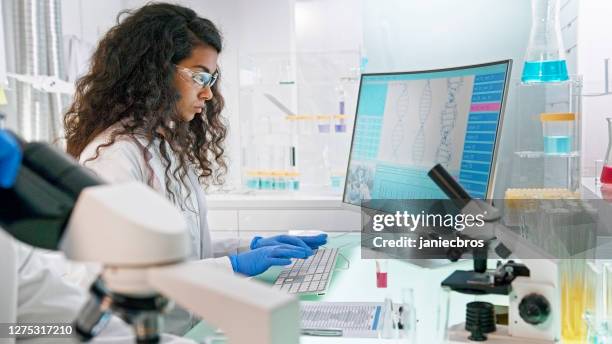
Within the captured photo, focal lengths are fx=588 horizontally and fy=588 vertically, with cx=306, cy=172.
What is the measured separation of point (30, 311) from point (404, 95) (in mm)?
1244

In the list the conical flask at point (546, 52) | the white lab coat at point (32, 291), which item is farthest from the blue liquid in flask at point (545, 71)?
the white lab coat at point (32, 291)

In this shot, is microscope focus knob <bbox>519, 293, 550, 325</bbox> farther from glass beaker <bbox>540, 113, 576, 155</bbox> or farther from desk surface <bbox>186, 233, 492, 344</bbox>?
glass beaker <bbox>540, 113, 576, 155</bbox>

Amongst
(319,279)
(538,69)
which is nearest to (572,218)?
(319,279)

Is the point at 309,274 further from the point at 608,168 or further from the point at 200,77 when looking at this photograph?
the point at 608,168

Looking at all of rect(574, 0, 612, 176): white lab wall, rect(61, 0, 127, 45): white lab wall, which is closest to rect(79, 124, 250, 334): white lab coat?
rect(574, 0, 612, 176): white lab wall

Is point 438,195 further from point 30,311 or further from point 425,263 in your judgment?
point 30,311

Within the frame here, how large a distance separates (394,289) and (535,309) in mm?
513

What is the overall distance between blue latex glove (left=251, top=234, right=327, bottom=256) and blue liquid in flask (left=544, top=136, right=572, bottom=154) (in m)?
0.86

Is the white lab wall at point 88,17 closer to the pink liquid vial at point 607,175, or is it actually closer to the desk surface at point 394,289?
the desk surface at point 394,289

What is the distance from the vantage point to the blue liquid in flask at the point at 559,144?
6.53 feet

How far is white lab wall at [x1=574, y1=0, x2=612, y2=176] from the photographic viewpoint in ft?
7.39

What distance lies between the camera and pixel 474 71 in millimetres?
1576

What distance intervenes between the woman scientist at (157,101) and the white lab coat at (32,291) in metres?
0.67

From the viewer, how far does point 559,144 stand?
201cm
